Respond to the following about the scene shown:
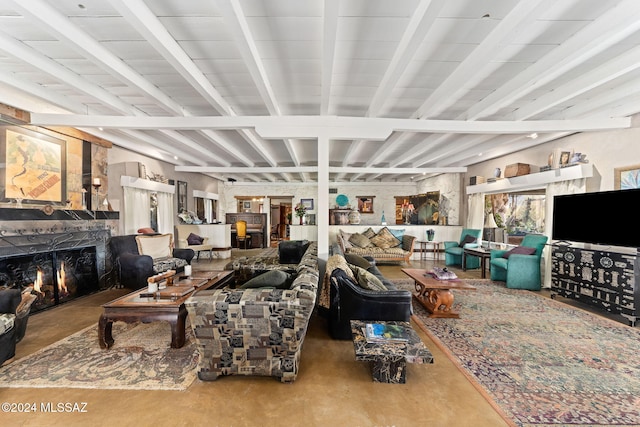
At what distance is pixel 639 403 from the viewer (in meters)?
1.88

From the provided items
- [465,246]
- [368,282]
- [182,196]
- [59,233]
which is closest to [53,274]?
[59,233]

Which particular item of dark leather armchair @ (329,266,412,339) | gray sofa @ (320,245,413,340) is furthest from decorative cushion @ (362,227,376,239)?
dark leather armchair @ (329,266,412,339)

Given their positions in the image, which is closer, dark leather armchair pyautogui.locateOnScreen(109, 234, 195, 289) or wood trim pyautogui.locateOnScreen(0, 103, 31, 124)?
wood trim pyautogui.locateOnScreen(0, 103, 31, 124)

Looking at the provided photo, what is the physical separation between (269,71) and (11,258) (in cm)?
408

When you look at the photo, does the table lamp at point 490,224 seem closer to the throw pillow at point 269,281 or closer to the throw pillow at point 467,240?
the throw pillow at point 467,240

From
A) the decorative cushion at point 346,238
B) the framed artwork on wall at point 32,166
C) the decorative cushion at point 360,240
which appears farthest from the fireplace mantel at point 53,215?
the decorative cushion at point 360,240

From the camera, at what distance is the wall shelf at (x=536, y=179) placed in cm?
416

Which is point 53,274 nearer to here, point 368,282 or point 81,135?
point 81,135

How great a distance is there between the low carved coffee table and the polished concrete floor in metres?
0.08

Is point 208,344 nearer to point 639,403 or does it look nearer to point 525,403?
point 525,403

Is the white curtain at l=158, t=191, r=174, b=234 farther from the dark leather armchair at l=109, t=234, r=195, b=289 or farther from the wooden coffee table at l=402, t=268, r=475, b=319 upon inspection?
the wooden coffee table at l=402, t=268, r=475, b=319

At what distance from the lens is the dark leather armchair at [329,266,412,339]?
2.67 meters

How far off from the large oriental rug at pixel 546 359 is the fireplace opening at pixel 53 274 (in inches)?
195

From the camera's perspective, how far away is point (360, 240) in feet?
22.6
